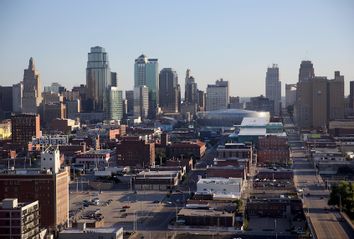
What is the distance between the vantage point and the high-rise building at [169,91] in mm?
83125

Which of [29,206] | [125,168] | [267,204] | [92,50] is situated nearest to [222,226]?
[267,204]

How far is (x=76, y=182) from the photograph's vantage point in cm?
2889

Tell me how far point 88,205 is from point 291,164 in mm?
13712

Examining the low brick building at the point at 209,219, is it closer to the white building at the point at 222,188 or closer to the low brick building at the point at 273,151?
the white building at the point at 222,188

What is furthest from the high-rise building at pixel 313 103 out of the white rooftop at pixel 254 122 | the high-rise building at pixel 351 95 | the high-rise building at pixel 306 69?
the high-rise building at pixel 306 69

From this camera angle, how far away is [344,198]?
2120 centimetres

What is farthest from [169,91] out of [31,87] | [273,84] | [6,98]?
[273,84]

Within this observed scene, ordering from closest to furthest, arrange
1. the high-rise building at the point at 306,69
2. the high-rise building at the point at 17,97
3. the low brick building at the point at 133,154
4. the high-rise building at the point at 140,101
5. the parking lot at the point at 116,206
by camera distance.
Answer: the parking lot at the point at 116,206, the low brick building at the point at 133,154, the high-rise building at the point at 17,97, the high-rise building at the point at 306,69, the high-rise building at the point at 140,101

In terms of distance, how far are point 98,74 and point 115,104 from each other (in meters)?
5.51

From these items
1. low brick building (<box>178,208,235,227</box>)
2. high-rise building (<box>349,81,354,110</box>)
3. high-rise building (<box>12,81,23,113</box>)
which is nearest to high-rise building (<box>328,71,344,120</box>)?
high-rise building (<box>349,81,354,110</box>)

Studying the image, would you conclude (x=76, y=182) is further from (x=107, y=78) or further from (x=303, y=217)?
(x=107, y=78)

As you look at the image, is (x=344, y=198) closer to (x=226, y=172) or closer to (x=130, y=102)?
(x=226, y=172)

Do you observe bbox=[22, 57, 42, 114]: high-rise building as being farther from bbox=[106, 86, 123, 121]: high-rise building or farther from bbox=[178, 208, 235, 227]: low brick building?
bbox=[178, 208, 235, 227]: low brick building

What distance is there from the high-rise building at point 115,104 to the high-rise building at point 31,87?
7.21 metres
